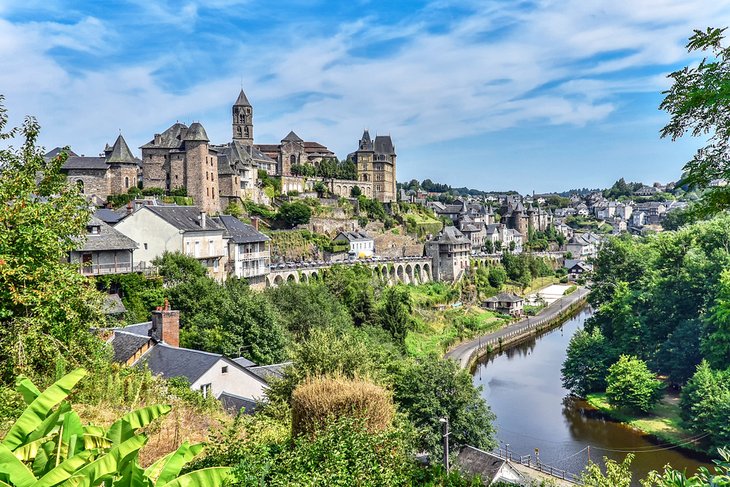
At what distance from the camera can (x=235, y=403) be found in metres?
18.8

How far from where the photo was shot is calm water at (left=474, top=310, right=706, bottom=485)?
26656 millimetres

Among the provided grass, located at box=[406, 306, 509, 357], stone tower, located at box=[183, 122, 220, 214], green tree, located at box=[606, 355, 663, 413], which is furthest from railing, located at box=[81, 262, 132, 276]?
green tree, located at box=[606, 355, 663, 413]

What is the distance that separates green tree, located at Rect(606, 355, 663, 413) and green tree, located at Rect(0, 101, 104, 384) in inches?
1129

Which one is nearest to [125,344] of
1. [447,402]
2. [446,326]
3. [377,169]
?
[447,402]

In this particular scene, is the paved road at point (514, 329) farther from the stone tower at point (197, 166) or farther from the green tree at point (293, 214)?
the stone tower at point (197, 166)

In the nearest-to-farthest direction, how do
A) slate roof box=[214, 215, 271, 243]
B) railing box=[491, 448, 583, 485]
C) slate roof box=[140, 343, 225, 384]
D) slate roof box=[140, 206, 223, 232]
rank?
slate roof box=[140, 343, 225, 384], railing box=[491, 448, 583, 485], slate roof box=[140, 206, 223, 232], slate roof box=[214, 215, 271, 243]

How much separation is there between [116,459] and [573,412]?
33.2 m

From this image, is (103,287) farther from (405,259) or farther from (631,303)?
(405,259)

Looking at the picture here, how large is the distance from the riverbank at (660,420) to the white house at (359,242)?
34.3 m

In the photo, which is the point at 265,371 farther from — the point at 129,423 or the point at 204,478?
the point at 204,478

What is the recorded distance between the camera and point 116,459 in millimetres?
4902

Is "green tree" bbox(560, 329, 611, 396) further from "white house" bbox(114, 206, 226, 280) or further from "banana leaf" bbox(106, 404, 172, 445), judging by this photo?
"banana leaf" bbox(106, 404, 172, 445)

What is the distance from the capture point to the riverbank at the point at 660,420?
90.1 feet

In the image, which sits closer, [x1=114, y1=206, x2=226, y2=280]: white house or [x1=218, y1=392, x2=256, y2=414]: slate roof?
[x1=218, y1=392, x2=256, y2=414]: slate roof
